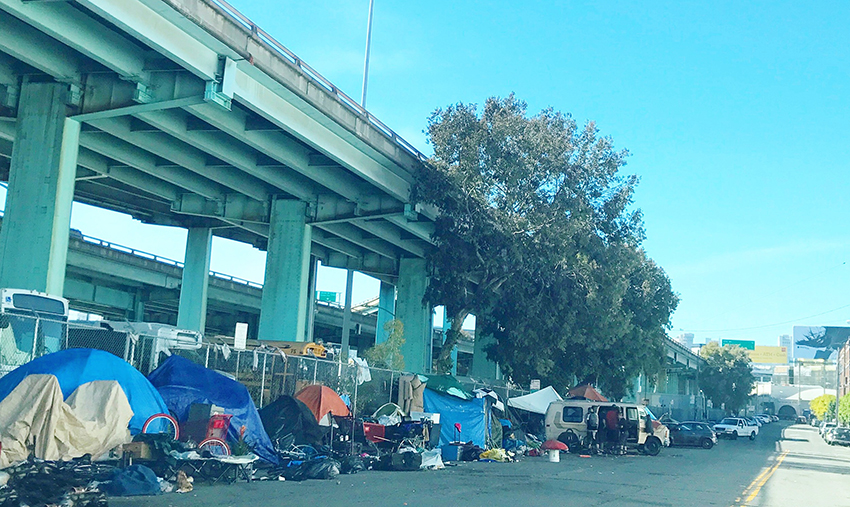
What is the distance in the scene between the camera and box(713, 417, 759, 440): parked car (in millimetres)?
55250

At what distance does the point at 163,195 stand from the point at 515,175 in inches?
555

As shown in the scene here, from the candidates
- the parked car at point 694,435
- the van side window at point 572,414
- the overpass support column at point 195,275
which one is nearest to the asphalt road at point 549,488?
the van side window at point 572,414

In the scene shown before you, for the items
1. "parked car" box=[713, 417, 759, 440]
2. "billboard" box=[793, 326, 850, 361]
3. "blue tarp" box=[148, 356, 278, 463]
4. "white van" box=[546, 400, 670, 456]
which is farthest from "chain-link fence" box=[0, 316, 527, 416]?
"billboard" box=[793, 326, 850, 361]

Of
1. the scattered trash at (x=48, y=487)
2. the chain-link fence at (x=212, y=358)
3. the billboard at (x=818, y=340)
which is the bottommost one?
the scattered trash at (x=48, y=487)

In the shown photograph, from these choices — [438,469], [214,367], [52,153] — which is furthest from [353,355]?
[52,153]

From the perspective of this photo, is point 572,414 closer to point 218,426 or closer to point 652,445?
point 652,445

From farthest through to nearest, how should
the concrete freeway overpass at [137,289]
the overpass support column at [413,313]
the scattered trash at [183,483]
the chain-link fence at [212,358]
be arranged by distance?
the concrete freeway overpass at [137,289]
the overpass support column at [413,313]
the chain-link fence at [212,358]
the scattered trash at [183,483]

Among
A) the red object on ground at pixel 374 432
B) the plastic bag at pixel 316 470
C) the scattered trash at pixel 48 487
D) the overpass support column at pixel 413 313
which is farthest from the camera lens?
the overpass support column at pixel 413 313

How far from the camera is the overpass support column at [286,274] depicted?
31.3 meters

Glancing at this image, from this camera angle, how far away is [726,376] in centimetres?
10738

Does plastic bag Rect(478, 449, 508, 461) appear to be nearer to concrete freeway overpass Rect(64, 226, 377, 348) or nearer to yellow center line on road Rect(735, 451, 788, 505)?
yellow center line on road Rect(735, 451, 788, 505)

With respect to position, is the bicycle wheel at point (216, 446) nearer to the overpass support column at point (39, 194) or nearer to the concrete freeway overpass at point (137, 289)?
the overpass support column at point (39, 194)

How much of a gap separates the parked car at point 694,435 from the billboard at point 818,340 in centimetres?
10559

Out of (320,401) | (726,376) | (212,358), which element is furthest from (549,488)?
(726,376)
